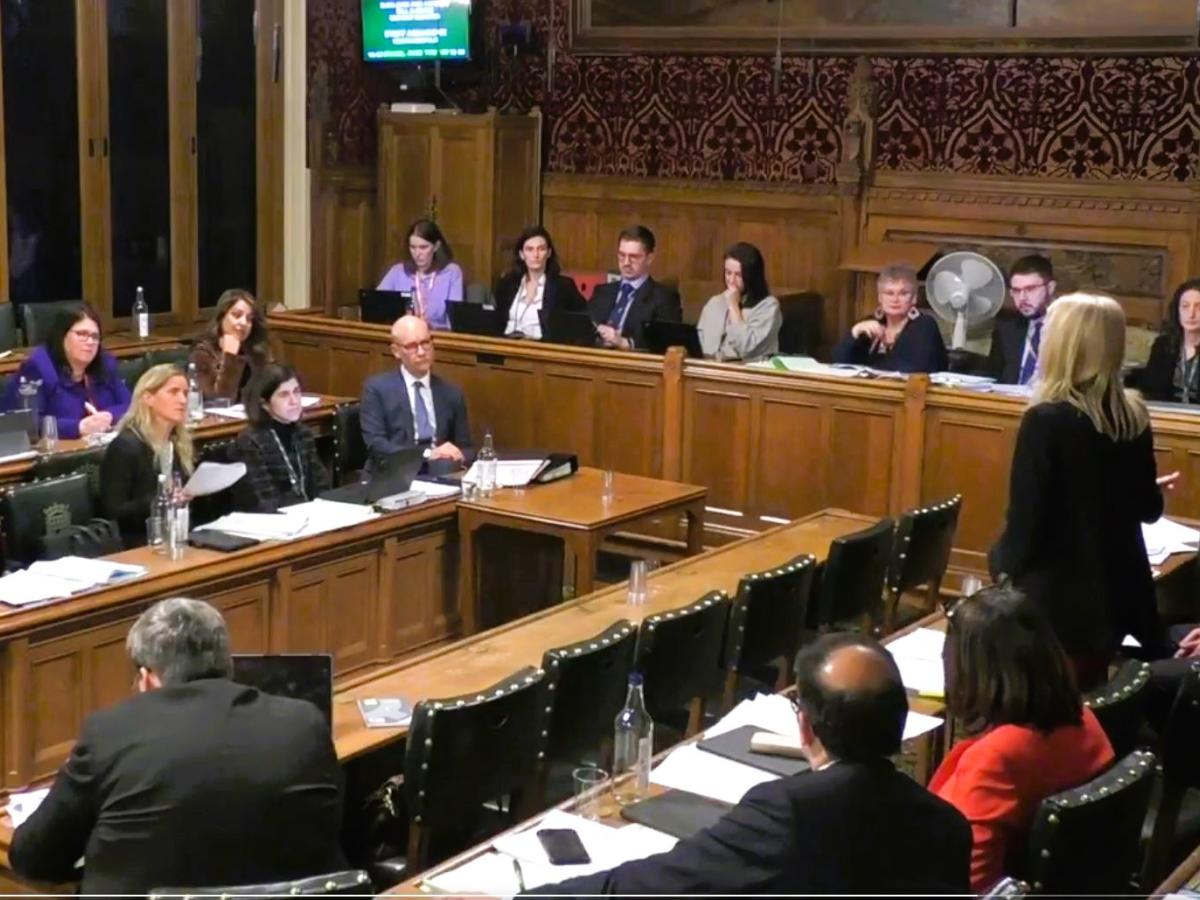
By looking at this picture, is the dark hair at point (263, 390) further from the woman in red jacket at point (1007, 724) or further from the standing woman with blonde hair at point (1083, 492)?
the woman in red jacket at point (1007, 724)

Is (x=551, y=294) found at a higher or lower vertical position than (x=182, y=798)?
higher

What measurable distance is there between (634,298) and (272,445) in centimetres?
298

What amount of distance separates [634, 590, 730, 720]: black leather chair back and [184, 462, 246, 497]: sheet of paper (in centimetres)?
185

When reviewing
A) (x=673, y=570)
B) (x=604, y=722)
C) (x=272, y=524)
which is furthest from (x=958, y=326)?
(x=604, y=722)

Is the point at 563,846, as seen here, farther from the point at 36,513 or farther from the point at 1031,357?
the point at 1031,357

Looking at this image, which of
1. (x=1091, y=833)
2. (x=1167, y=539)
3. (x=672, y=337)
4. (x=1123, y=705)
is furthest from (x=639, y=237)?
(x=1091, y=833)

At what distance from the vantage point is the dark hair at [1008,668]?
323cm

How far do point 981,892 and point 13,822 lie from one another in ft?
6.55

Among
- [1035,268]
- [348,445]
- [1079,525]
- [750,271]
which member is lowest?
[348,445]

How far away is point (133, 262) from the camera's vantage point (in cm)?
1038

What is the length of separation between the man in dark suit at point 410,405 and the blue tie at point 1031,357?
2590 millimetres

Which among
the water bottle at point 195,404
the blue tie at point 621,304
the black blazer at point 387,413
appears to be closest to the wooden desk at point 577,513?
the black blazer at point 387,413

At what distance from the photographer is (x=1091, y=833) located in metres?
3.09

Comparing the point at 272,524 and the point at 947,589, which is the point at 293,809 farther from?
the point at 947,589
